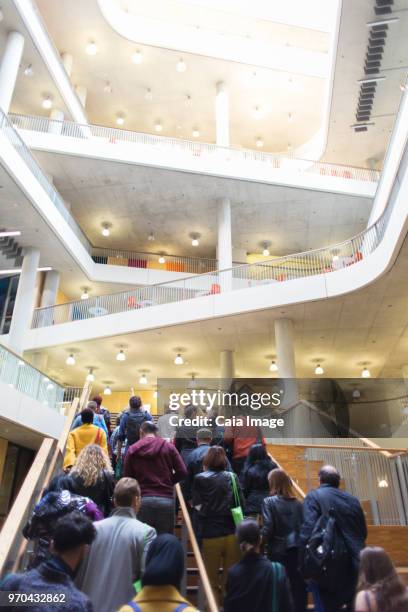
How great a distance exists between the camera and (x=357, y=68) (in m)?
18.1

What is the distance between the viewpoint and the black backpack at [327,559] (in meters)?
3.33

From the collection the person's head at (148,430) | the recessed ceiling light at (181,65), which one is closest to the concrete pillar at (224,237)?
the recessed ceiling light at (181,65)

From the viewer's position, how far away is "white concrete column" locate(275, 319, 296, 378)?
1544 centimetres

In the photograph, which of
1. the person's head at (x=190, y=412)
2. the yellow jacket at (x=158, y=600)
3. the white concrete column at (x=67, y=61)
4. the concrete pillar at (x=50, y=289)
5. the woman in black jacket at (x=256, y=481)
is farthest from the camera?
the white concrete column at (x=67, y=61)

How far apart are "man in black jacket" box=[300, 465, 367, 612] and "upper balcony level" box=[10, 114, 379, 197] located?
17438 mm

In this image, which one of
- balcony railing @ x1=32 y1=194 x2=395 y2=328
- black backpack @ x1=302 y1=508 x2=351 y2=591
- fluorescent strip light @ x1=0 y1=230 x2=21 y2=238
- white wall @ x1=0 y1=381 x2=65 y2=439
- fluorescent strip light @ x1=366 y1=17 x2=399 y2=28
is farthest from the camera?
fluorescent strip light @ x1=0 y1=230 x2=21 y2=238

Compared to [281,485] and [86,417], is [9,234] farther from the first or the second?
[281,485]

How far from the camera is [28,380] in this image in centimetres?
1377

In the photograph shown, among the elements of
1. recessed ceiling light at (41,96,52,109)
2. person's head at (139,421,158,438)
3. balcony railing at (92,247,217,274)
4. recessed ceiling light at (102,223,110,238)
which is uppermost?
recessed ceiling light at (41,96,52,109)

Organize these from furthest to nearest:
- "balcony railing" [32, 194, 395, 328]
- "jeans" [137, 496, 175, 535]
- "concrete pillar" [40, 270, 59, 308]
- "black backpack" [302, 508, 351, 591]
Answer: "concrete pillar" [40, 270, 59, 308] → "balcony railing" [32, 194, 395, 328] → "jeans" [137, 496, 175, 535] → "black backpack" [302, 508, 351, 591]

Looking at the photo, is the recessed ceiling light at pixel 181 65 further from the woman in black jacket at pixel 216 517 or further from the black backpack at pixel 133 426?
the woman in black jacket at pixel 216 517

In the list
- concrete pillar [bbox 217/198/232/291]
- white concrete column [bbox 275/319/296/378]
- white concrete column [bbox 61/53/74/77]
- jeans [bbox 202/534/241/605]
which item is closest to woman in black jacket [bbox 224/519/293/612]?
jeans [bbox 202/534/241/605]

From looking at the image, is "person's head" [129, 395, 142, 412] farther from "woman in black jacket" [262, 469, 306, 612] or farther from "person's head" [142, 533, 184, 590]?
"person's head" [142, 533, 184, 590]

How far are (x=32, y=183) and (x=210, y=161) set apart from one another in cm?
744
